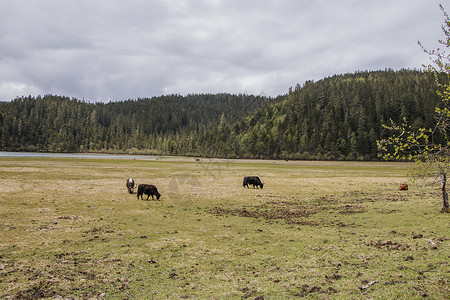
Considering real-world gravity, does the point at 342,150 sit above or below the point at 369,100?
below

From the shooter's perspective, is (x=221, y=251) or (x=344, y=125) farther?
(x=344, y=125)

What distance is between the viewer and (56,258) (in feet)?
37.7

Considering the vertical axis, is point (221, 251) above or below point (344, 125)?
below

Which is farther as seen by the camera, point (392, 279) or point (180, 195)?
point (180, 195)

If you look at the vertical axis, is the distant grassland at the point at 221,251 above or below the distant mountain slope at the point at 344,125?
below

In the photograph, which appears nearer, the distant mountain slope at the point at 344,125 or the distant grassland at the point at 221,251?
the distant grassland at the point at 221,251

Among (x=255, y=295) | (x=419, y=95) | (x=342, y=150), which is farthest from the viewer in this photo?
(x=419, y=95)

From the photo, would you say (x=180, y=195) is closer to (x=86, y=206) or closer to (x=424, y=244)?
(x=86, y=206)

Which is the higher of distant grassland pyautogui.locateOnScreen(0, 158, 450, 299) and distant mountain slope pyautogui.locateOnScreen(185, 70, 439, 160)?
distant mountain slope pyautogui.locateOnScreen(185, 70, 439, 160)

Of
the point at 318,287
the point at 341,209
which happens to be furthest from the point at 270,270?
the point at 341,209

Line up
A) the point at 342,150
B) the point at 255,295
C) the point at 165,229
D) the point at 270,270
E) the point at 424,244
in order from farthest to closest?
the point at 342,150 < the point at 165,229 < the point at 424,244 < the point at 270,270 < the point at 255,295

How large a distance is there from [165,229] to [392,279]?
11.6m

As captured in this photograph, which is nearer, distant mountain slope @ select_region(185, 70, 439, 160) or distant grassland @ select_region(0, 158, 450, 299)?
distant grassland @ select_region(0, 158, 450, 299)

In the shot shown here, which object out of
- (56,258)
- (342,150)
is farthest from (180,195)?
(342,150)
